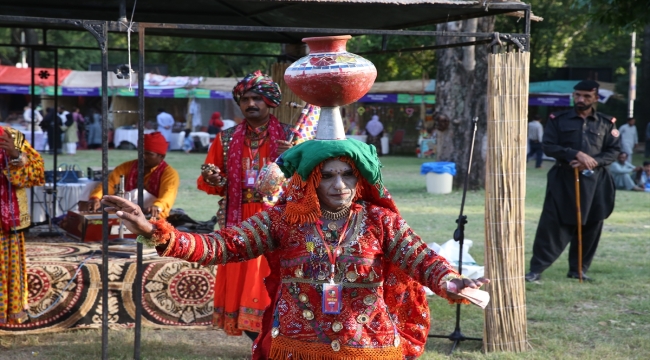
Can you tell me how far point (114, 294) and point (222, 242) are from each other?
138 inches

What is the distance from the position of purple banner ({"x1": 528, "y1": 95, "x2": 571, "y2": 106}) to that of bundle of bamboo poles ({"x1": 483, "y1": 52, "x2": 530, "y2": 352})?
24.3 m

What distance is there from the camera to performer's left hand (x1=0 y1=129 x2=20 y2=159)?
18.9 feet

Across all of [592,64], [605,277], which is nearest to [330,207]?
[605,277]

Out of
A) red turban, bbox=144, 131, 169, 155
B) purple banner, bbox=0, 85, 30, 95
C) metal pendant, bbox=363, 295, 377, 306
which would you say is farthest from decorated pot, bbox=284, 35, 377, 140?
purple banner, bbox=0, 85, 30, 95

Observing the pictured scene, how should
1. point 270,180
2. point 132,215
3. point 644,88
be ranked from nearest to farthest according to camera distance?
point 132,215 < point 270,180 < point 644,88

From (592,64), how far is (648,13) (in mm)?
29233

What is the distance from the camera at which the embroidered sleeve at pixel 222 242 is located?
3.33 metres

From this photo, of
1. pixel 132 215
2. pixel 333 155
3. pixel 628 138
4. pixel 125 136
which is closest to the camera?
pixel 132 215

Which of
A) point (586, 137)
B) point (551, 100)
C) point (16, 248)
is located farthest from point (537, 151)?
point (16, 248)

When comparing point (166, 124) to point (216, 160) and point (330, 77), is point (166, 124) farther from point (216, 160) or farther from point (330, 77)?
point (330, 77)

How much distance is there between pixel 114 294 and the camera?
6.72 metres

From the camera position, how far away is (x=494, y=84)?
5.78 meters

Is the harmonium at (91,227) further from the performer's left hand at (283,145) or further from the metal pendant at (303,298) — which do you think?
the metal pendant at (303,298)

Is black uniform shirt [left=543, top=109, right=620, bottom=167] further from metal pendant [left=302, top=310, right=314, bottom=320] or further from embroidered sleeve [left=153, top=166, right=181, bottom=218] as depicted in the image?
metal pendant [left=302, top=310, right=314, bottom=320]
